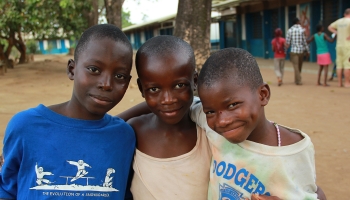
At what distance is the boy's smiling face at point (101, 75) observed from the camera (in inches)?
59.6

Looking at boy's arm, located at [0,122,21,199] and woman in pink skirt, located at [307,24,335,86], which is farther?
woman in pink skirt, located at [307,24,335,86]

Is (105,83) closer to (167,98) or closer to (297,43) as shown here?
(167,98)

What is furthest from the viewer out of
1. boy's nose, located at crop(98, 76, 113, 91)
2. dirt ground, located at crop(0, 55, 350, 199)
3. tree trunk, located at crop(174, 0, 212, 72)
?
tree trunk, located at crop(174, 0, 212, 72)

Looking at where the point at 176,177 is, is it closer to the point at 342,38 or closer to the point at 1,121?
the point at 1,121

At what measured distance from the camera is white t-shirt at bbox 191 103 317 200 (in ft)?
4.52

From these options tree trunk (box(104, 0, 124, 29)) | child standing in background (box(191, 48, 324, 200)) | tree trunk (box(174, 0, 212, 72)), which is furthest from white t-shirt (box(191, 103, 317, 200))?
tree trunk (box(104, 0, 124, 29))

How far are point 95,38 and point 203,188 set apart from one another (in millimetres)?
825

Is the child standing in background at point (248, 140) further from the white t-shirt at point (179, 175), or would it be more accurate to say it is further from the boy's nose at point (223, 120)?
the white t-shirt at point (179, 175)

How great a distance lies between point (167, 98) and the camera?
1545 millimetres

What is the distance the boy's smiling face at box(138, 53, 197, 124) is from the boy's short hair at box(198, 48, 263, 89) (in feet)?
0.43

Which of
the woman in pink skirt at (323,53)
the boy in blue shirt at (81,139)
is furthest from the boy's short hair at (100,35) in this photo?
the woman in pink skirt at (323,53)

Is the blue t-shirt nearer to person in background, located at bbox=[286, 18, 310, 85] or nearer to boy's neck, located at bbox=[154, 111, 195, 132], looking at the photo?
boy's neck, located at bbox=[154, 111, 195, 132]

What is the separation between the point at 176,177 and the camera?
5.32 feet

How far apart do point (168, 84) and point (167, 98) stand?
65mm
